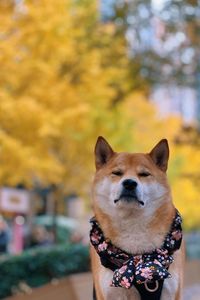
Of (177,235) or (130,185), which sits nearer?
(130,185)

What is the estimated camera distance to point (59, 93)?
16.4 meters

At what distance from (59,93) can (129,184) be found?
37.7 ft

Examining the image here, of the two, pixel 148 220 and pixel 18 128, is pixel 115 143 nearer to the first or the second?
pixel 18 128

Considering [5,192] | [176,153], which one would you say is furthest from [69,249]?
[176,153]

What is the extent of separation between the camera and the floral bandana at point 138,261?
5133 mm

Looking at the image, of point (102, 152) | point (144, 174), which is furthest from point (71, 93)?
point (144, 174)

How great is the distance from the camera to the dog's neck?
5238 mm

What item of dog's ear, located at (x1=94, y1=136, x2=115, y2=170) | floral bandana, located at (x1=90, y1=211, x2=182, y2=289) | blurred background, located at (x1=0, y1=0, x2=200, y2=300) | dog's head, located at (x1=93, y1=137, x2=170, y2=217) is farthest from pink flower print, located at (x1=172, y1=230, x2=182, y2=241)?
blurred background, located at (x1=0, y1=0, x2=200, y2=300)

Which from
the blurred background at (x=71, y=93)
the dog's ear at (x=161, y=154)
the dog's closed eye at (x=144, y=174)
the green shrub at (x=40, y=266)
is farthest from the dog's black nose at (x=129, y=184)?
the green shrub at (x=40, y=266)

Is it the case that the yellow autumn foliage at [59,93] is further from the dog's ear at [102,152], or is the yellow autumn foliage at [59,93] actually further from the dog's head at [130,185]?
the dog's head at [130,185]

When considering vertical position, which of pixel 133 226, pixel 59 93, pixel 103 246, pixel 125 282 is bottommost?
pixel 125 282

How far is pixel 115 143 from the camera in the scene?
817 inches

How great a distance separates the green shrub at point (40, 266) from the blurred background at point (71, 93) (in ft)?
0.06

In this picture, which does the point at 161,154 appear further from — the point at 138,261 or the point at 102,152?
the point at 138,261
